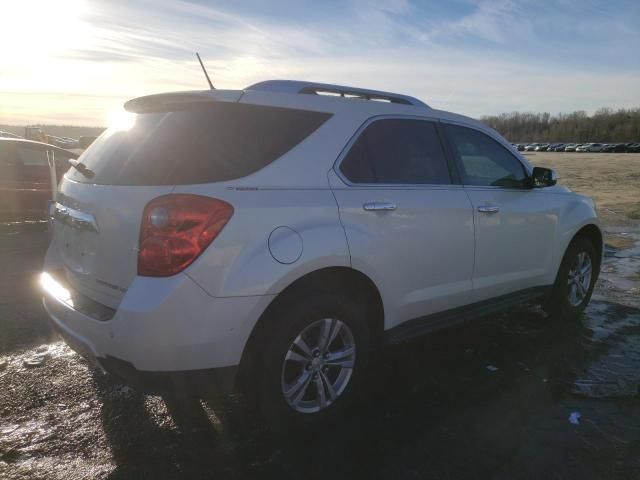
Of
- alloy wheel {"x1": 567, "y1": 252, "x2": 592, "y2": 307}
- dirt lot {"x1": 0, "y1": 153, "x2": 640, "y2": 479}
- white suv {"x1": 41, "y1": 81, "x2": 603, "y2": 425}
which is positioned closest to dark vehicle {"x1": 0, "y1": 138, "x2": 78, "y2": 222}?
dirt lot {"x1": 0, "y1": 153, "x2": 640, "y2": 479}

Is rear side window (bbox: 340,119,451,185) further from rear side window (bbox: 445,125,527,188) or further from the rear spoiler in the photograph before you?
the rear spoiler

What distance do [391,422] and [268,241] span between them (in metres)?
1.37

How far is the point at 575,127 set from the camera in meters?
→ 144

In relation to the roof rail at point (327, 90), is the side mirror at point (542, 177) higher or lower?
lower

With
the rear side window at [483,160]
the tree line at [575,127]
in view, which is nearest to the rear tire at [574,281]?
the rear side window at [483,160]

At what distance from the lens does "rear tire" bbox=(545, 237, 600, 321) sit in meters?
5.01

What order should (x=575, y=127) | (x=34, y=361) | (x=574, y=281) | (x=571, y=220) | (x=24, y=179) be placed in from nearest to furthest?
(x=34, y=361), (x=571, y=220), (x=574, y=281), (x=24, y=179), (x=575, y=127)

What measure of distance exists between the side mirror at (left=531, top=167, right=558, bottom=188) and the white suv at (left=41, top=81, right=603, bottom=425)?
831 millimetres

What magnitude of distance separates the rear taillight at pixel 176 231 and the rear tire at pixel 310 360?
54 cm

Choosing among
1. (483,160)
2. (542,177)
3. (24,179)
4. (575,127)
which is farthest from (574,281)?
A: (575,127)

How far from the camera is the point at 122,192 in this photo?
275cm

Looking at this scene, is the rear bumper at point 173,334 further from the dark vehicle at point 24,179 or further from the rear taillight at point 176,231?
the dark vehicle at point 24,179

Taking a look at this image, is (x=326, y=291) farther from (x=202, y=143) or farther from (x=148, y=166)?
(x=148, y=166)

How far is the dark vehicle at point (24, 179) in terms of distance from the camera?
8812mm
